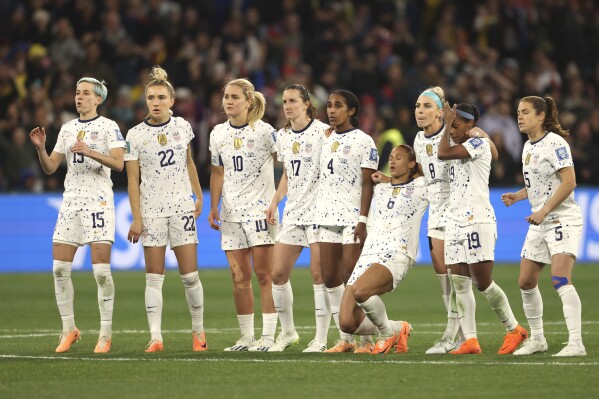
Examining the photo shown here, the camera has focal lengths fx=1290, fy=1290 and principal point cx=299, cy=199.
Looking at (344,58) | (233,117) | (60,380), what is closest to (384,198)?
(233,117)

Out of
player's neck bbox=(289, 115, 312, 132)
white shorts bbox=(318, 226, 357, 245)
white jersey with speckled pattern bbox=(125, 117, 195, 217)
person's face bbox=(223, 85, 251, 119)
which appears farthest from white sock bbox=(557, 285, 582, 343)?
white jersey with speckled pattern bbox=(125, 117, 195, 217)

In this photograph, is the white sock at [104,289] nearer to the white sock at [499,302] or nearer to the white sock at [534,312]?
the white sock at [499,302]

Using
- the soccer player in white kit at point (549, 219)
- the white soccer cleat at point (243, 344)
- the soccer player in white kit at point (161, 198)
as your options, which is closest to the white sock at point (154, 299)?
the soccer player in white kit at point (161, 198)

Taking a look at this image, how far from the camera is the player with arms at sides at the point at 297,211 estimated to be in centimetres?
1193

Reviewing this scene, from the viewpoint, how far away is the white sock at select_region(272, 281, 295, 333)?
11959 mm

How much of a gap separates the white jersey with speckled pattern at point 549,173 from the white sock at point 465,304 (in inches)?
33.2

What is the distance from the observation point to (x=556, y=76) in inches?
1072

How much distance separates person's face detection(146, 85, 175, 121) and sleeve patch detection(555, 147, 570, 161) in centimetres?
363

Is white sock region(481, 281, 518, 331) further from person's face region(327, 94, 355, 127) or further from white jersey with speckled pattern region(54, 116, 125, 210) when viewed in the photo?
white jersey with speckled pattern region(54, 116, 125, 210)

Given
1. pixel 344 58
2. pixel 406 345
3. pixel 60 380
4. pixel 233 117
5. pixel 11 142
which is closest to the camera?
pixel 60 380

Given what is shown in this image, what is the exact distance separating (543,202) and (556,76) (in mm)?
16585

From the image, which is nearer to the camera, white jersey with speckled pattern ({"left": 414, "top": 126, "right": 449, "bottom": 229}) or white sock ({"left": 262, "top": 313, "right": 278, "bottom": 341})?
white jersey with speckled pattern ({"left": 414, "top": 126, "right": 449, "bottom": 229})

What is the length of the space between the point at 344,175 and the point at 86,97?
257cm

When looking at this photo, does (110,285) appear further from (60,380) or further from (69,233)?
(60,380)
